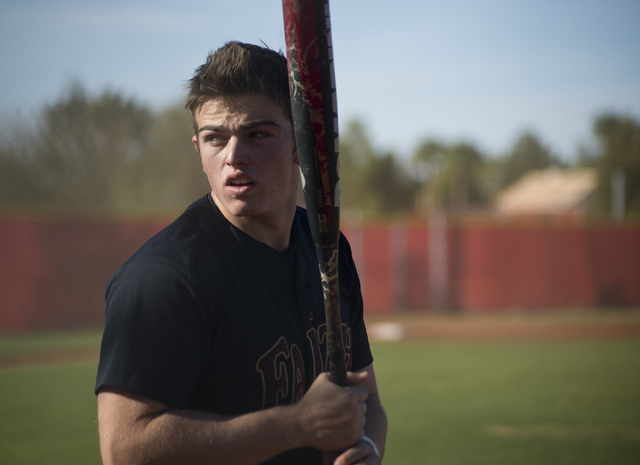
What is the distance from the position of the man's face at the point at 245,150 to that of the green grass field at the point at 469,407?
4.13m

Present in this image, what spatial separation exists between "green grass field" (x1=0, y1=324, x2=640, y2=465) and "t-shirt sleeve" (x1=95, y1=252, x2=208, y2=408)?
420cm

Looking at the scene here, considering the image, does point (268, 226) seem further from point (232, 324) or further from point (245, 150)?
point (232, 324)

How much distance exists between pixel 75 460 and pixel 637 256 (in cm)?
2021

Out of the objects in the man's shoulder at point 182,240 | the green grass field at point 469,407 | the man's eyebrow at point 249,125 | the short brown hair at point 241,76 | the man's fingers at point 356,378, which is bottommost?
the green grass field at point 469,407

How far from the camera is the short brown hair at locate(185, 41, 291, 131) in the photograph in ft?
5.41

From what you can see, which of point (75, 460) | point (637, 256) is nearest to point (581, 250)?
point (637, 256)

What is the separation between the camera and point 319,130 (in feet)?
5.15

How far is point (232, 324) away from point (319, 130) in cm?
54

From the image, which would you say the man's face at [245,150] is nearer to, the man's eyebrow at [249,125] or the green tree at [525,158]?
the man's eyebrow at [249,125]

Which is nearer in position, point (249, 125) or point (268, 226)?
point (249, 125)

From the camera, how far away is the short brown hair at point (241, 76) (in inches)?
64.9

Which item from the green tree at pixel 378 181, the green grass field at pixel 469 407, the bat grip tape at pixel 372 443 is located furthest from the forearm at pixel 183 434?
the green tree at pixel 378 181

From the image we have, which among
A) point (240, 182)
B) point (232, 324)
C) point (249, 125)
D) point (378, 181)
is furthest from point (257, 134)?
point (378, 181)

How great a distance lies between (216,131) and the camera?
168cm
